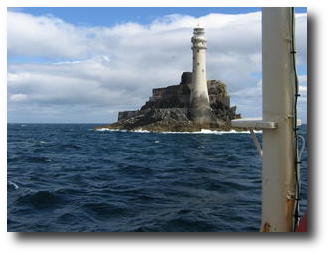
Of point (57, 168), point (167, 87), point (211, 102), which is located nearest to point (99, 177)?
point (57, 168)

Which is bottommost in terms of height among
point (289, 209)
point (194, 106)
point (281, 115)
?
point (289, 209)

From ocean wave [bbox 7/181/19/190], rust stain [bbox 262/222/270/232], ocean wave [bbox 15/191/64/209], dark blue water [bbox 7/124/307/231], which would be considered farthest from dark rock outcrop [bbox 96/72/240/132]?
rust stain [bbox 262/222/270/232]

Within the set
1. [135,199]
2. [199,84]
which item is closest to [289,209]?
[135,199]

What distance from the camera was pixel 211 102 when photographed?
292ft

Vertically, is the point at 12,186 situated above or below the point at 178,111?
below

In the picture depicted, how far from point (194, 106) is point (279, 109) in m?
78.5

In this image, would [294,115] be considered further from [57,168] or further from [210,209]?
[57,168]

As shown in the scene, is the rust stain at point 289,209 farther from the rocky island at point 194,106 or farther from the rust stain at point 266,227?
the rocky island at point 194,106

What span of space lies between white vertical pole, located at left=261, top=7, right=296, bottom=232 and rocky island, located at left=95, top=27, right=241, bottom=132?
73.3 metres

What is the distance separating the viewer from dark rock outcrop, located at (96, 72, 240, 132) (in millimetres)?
81562

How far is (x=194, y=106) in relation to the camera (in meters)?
82.7

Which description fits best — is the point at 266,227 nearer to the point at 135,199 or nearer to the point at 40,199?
the point at 135,199

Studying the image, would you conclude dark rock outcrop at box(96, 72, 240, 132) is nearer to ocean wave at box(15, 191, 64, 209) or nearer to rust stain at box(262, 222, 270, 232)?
ocean wave at box(15, 191, 64, 209)

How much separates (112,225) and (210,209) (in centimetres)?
350
